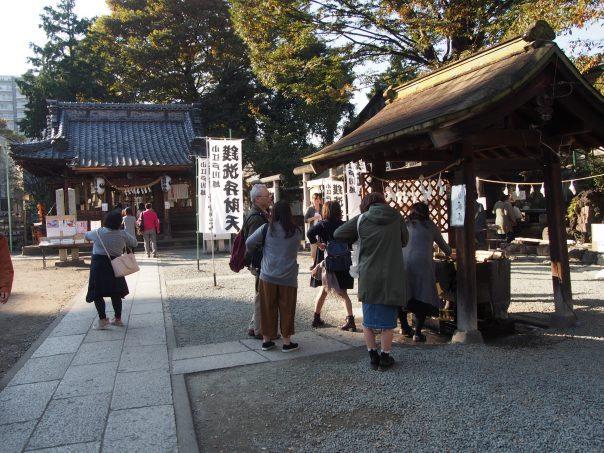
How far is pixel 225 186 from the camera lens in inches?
420

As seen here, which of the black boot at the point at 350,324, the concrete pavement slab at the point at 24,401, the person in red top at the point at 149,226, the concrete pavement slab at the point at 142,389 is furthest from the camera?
the person in red top at the point at 149,226

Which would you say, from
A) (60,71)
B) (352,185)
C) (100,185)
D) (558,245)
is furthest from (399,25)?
(60,71)

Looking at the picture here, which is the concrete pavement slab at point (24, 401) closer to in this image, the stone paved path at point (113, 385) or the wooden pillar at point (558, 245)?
the stone paved path at point (113, 385)

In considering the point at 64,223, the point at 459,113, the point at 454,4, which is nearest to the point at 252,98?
the point at 64,223

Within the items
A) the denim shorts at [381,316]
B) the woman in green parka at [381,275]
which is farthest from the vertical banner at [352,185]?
the denim shorts at [381,316]

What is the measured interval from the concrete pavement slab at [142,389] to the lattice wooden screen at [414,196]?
416 cm

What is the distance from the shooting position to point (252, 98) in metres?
25.7

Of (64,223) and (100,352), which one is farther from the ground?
(64,223)

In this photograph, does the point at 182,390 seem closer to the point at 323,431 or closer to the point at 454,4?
the point at 323,431

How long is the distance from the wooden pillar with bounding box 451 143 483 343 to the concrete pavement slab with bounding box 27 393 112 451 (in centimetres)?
383

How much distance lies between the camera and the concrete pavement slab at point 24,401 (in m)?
3.88

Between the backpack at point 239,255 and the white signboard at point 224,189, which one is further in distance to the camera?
the white signboard at point 224,189

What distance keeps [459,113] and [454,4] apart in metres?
8.51

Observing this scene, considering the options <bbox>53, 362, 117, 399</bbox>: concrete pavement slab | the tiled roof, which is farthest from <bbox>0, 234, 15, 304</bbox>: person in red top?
the tiled roof
